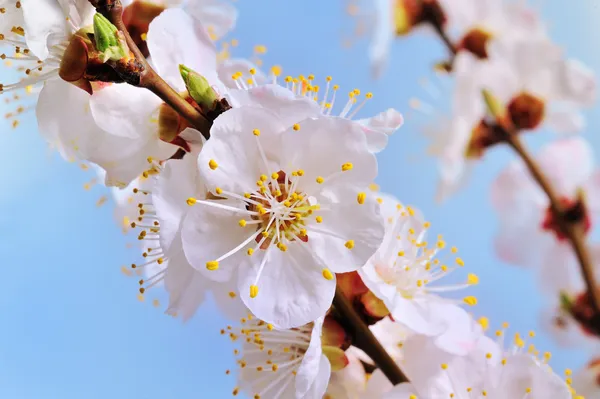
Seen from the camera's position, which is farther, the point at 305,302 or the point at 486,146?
the point at 486,146

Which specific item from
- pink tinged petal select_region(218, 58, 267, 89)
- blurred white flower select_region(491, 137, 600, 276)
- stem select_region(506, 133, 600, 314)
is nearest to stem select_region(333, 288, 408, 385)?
pink tinged petal select_region(218, 58, 267, 89)

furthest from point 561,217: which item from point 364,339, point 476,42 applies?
point 364,339

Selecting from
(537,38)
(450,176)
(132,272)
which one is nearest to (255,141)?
(132,272)

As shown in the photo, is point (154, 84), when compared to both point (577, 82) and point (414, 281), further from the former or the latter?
point (577, 82)

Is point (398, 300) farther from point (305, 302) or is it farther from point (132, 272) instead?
point (132, 272)

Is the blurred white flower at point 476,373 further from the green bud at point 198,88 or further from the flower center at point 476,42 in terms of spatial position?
the flower center at point 476,42

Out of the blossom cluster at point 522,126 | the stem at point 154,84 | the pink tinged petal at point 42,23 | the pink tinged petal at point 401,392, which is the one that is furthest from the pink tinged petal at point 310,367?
the blossom cluster at point 522,126
